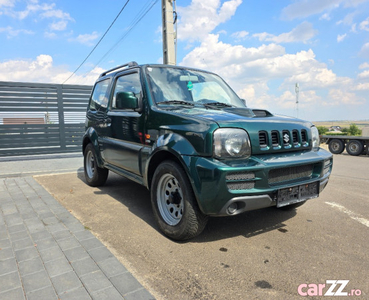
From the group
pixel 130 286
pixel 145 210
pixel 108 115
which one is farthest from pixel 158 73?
pixel 130 286

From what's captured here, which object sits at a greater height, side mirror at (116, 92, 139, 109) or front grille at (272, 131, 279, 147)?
side mirror at (116, 92, 139, 109)

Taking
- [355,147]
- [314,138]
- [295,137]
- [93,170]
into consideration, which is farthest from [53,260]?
[355,147]

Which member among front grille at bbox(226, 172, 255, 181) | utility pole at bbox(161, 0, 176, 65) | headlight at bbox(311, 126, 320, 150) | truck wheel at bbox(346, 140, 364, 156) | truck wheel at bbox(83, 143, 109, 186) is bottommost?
truck wheel at bbox(346, 140, 364, 156)

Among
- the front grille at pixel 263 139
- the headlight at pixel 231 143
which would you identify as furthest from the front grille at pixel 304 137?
the headlight at pixel 231 143

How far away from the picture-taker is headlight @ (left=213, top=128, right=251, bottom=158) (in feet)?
8.52

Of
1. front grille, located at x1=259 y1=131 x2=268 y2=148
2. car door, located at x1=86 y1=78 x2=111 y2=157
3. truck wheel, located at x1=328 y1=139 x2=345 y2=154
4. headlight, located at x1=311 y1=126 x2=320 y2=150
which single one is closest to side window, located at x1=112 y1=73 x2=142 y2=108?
car door, located at x1=86 y1=78 x2=111 y2=157

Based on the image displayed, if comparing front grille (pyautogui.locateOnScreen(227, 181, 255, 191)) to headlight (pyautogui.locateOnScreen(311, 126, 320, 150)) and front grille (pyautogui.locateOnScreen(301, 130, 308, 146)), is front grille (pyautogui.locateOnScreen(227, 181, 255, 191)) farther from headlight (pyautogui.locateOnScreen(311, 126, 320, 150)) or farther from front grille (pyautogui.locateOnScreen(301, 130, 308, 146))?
headlight (pyautogui.locateOnScreen(311, 126, 320, 150))

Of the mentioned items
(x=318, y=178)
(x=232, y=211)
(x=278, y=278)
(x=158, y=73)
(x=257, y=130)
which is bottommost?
(x=278, y=278)

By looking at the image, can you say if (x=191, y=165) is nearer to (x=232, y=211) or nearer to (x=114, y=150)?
(x=232, y=211)

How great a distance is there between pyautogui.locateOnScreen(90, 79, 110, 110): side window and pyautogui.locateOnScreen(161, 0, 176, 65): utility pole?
4677 millimetres

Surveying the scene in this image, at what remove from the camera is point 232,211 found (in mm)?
2648

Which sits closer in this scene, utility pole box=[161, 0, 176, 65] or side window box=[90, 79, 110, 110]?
side window box=[90, 79, 110, 110]

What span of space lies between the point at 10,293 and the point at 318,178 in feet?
10.1

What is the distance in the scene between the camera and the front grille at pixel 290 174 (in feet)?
8.93
